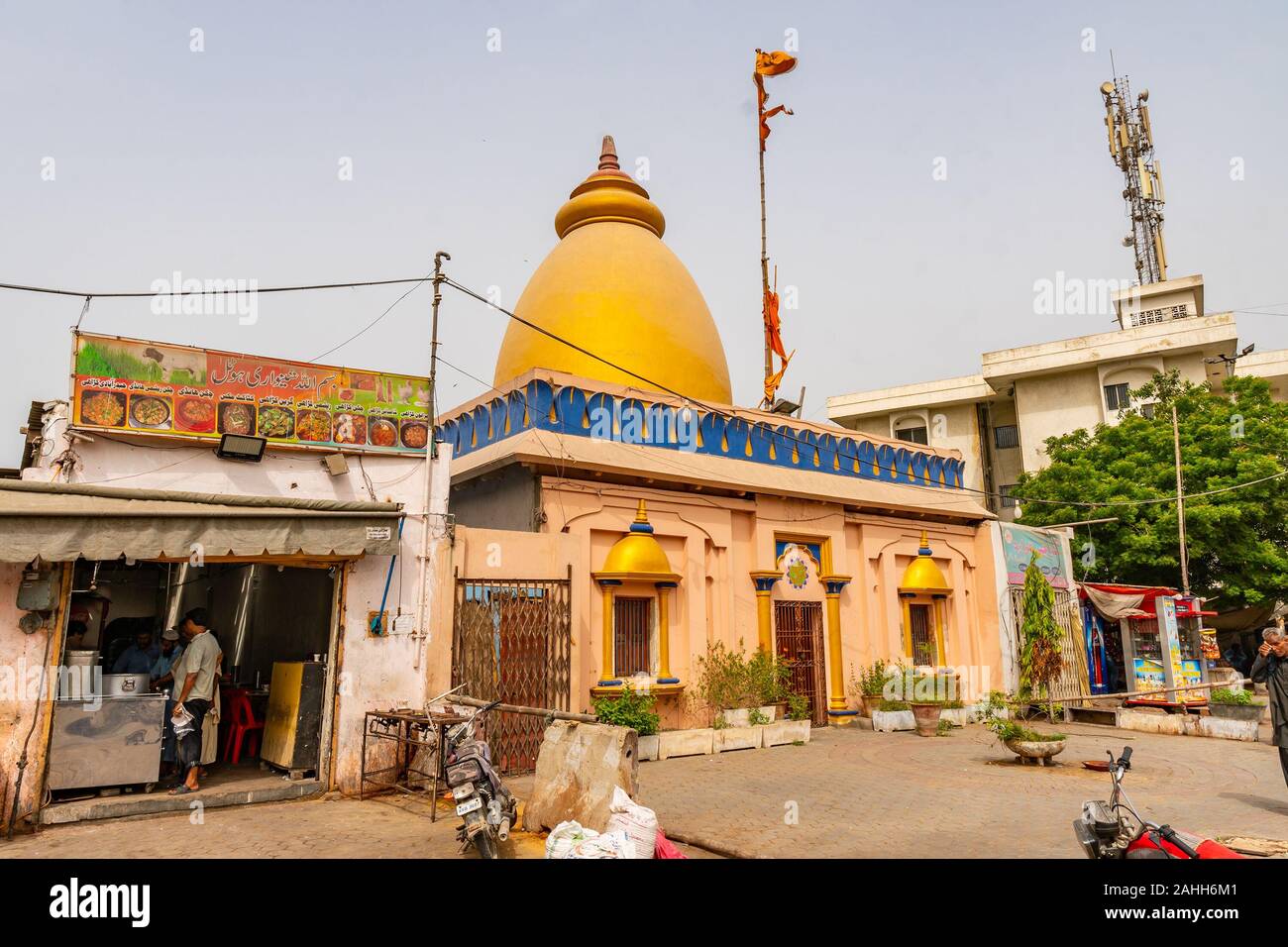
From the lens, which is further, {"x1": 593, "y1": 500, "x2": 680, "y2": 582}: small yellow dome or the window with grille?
the window with grille

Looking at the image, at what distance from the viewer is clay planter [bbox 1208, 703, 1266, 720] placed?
15391mm

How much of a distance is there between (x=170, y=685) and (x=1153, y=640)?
18964mm

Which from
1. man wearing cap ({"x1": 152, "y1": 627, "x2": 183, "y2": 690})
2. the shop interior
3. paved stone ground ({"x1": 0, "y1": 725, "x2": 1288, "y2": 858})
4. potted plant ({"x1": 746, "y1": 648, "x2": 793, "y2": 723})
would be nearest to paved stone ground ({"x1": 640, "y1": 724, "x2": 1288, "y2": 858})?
paved stone ground ({"x1": 0, "y1": 725, "x2": 1288, "y2": 858})

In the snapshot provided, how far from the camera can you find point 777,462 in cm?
1510

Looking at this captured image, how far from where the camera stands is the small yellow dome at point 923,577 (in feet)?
52.6

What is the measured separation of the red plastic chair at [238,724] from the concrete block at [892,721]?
32.5 feet

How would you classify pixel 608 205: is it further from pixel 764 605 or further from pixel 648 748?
pixel 648 748

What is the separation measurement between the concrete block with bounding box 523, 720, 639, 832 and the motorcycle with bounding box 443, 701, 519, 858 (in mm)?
602

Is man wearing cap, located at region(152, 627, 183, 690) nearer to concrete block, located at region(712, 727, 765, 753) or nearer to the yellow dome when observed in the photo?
concrete block, located at region(712, 727, 765, 753)

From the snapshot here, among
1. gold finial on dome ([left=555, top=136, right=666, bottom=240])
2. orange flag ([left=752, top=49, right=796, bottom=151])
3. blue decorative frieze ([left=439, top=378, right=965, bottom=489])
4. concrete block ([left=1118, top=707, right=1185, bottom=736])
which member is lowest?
concrete block ([left=1118, top=707, right=1185, bottom=736])

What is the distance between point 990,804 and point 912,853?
242 cm

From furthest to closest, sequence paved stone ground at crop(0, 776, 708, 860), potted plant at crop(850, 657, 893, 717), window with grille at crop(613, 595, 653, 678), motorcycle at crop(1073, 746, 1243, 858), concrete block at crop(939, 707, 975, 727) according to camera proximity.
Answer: concrete block at crop(939, 707, 975, 727) < potted plant at crop(850, 657, 893, 717) < window with grille at crop(613, 595, 653, 678) < paved stone ground at crop(0, 776, 708, 860) < motorcycle at crop(1073, 746, 1243, 858)
